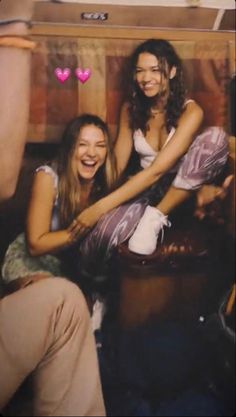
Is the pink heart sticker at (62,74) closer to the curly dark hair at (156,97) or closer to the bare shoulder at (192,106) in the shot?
the curly dark hair at (156,97)

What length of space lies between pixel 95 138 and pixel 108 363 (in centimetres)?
64

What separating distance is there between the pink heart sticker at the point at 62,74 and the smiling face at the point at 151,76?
0.20 metres

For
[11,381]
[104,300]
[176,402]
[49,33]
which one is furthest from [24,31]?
[176,402]

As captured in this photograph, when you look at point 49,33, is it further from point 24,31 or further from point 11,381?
point 11,381

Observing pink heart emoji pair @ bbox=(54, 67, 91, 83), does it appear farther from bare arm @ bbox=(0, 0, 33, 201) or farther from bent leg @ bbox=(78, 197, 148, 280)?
bent leg @ bbox=(78, 197, 148, 280)

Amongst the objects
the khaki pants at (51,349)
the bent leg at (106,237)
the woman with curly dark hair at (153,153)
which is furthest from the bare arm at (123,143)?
the khaki pants at (51,349)

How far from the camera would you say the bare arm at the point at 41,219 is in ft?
5.90

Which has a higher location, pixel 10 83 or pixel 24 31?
pixel 24 31

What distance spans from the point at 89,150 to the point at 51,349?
56cm

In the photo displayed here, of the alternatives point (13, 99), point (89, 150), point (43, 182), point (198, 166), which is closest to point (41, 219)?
point (43, 182)

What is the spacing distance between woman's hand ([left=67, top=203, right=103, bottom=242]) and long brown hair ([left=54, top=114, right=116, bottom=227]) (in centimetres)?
2

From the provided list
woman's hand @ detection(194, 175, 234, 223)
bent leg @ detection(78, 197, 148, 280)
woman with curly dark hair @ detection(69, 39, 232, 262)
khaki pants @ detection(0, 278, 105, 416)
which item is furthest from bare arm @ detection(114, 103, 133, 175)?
Answer: khaki pants @ detection(0, 278, 105, 416)

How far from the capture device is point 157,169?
6.14 feet

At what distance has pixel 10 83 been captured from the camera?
1754 mm
